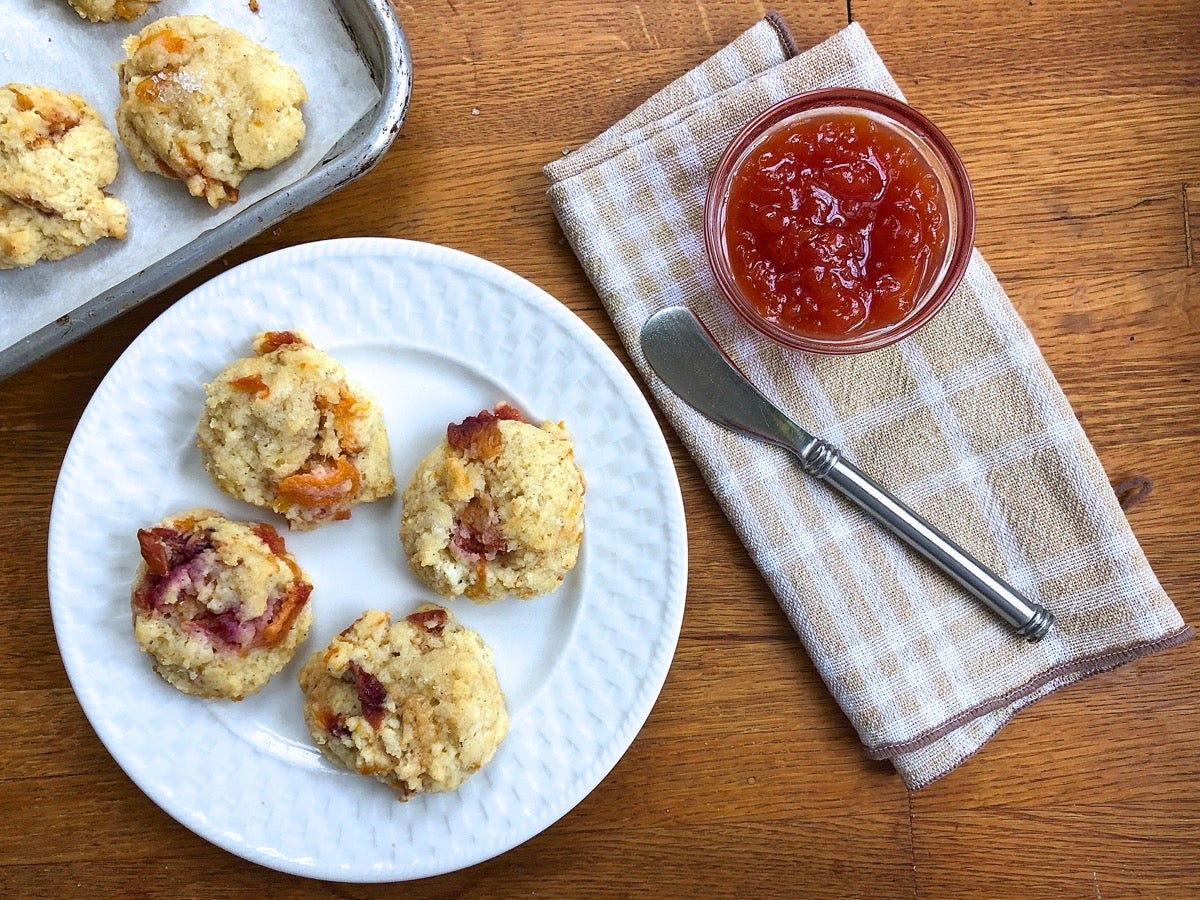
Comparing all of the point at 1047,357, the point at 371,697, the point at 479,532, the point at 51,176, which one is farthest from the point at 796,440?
the point at 51,176

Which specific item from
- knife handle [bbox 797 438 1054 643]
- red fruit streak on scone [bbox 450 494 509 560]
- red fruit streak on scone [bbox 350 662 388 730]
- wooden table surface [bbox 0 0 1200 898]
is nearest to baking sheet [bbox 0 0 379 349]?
wooden table surface [bbox 0 0 1200 898]

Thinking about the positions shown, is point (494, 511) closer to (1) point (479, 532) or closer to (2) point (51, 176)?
(1) point (479, 532)

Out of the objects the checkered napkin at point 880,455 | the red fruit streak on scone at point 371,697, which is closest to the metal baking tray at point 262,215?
the checkered napkin at point 880,455

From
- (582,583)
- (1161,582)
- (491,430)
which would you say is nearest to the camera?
(491,430)

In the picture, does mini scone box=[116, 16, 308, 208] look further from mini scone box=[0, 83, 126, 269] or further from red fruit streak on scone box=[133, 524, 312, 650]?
red fruit streak on scone box=[133, 524, 312, 650]

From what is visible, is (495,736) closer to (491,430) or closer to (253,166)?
(491,430)

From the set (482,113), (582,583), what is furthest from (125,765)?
(482,113)
